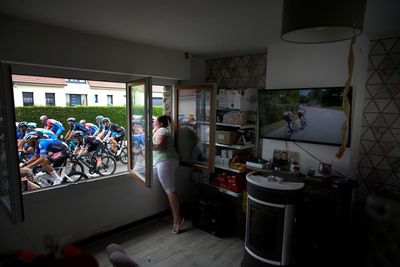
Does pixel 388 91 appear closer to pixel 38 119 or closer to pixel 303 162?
pixel 303 162

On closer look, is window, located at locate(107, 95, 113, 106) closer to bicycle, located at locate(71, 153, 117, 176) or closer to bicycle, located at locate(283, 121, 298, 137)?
bicycle, located at locate(71, 153, 117, 176)

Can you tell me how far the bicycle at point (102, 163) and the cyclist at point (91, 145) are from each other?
0.05m

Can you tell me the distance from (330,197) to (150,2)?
2.17 m

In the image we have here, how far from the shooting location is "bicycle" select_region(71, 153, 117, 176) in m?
3.18

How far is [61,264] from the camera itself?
55cm

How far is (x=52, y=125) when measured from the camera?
10.4ft

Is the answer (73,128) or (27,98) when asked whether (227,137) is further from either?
(27,98)

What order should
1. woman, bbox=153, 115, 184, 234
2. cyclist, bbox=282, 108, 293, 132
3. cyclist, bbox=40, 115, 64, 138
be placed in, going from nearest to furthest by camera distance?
cyclist, bbox=282, 108, 293, 132
woman, bbox=153, 115, 184, 234
cyclist, bbox=40, 115, 64, 138

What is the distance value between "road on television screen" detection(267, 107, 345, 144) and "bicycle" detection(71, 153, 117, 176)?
248 cm

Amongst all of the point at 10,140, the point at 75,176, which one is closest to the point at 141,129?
the point at 75,176

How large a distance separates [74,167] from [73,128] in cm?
63

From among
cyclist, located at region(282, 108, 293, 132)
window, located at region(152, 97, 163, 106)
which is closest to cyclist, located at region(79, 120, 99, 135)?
window, located at region(152, 97, 163, 106)

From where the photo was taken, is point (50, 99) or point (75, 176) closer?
point (75, 176)

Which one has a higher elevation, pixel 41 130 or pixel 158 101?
pixel 158 101
